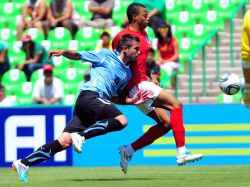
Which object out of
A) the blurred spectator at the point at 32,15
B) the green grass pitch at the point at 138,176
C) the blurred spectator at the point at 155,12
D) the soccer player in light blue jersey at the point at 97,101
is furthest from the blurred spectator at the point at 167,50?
the soccer player in light blue jersey at the point at 97,101

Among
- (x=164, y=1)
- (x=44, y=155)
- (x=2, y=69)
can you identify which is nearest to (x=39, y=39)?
(x=2, y=69)

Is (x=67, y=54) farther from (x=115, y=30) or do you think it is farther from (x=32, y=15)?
(x=32, y=15)

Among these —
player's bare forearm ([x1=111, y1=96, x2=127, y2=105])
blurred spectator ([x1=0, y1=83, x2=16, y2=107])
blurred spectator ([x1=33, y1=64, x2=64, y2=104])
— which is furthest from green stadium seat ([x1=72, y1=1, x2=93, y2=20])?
player's bare forearm ([x1=111, y1=96, x2=127, y2=105])

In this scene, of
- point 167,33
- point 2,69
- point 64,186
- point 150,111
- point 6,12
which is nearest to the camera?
point 64,186

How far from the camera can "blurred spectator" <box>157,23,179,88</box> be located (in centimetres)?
1773

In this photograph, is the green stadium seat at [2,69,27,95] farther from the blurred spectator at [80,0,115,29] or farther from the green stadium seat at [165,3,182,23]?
the green stadium seat at [165,3,182,23]

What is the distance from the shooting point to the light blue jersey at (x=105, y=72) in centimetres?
1105

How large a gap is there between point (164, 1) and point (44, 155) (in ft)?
29.4

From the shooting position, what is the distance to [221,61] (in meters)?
18.6

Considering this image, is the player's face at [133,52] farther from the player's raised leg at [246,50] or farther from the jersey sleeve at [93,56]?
the player's raised leg at [246,50]

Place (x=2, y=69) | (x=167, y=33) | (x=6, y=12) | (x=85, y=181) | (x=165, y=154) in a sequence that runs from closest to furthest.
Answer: (x=85, y=181) < (x=165, y=154) < (x=167, y=33) < (x=2, y=69) < (x=6, y=12)

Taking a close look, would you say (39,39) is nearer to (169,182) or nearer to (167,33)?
(167,33)

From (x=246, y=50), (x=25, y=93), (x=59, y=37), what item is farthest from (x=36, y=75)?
(x=246, y=50)

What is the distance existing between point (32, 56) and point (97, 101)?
8264 millimetres
